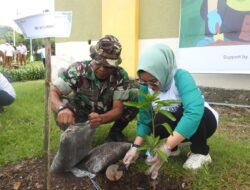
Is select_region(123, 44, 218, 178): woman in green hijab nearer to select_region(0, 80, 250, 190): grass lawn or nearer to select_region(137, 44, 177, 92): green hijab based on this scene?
select_region(137, 44, 177, 92): green hijab

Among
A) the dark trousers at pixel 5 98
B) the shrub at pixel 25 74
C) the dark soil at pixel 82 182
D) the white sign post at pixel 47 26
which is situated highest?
the white sign post at pixel 47 26

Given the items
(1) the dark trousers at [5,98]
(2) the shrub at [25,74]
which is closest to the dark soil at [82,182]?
(1) the dark trousers at [5,98]

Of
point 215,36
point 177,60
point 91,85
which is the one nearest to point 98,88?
point 91,85

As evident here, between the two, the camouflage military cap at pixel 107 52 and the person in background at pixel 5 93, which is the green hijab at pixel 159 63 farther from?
the person in background at pixel 5 93

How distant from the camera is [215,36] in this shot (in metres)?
5.57

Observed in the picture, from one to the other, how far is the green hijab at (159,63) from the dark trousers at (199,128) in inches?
14.8

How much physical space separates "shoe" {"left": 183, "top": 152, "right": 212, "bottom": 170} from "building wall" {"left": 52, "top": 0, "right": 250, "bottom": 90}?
133 inches

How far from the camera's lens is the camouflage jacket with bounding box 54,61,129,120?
298cm

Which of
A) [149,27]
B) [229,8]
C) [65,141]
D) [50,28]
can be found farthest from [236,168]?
[149,27]

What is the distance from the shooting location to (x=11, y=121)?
15.1ft

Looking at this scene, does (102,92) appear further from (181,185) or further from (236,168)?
(236,168)

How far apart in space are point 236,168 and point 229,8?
3320 mm

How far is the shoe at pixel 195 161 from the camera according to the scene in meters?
2.66

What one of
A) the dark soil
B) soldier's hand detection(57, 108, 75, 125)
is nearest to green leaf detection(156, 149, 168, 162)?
the dark soil
